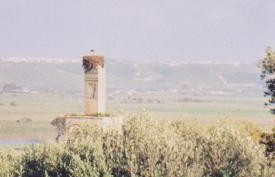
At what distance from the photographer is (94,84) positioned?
54.2 m

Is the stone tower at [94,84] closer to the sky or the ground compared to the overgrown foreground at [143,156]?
closer to the sky

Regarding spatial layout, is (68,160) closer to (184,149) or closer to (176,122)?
(184,149)

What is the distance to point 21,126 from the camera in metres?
147

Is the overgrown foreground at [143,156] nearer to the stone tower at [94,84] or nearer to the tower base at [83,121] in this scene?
the tower base at [83,121]

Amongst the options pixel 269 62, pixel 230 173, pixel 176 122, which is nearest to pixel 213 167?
pixel 230 173

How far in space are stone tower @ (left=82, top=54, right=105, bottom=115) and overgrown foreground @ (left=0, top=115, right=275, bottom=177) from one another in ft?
35.9

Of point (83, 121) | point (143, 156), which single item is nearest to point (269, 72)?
point (143, 156)

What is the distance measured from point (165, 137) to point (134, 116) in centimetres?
344

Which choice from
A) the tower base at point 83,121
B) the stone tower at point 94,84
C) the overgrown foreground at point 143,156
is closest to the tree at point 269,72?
the overgrown foreground at point 143,156

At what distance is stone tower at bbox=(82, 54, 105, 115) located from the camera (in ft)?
176

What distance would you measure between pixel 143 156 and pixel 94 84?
1822 cm

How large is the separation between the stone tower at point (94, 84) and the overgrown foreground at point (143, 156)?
35.9ft

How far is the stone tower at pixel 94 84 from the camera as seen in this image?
176 feet

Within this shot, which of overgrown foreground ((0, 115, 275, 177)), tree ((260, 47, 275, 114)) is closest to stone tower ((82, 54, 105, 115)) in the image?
overgrown foreground ((0, 115, 275, 177))
